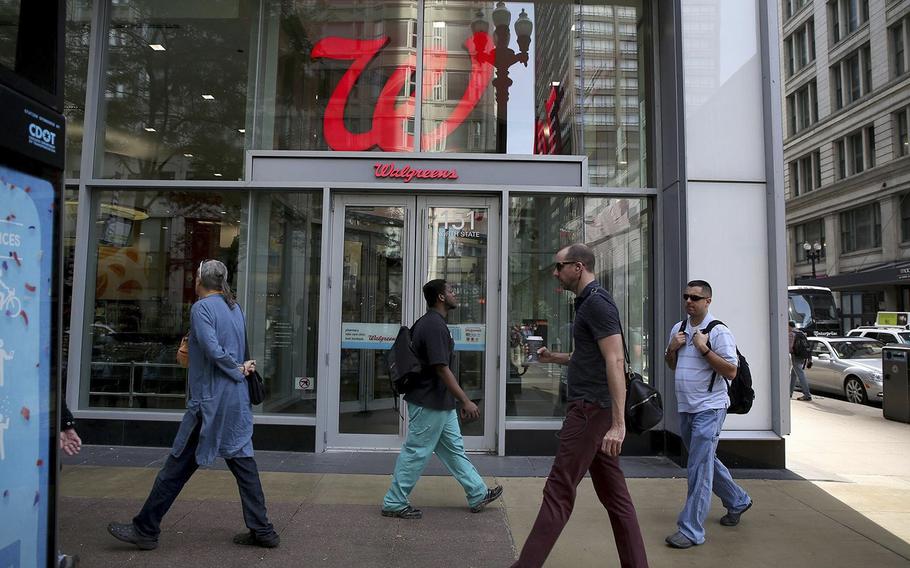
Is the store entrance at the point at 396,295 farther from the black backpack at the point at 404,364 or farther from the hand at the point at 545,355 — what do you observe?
the hand at the point at 545,355

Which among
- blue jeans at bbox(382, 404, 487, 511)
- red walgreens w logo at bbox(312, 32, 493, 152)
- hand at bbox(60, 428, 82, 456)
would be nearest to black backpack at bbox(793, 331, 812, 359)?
red walgreens w logo at bbox(312, 32, 493, 152)

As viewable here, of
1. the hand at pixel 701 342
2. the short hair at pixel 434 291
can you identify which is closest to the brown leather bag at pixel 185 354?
the short hair at pixel 434 291

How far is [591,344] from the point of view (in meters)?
3.57

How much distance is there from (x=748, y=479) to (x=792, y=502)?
0.71 m

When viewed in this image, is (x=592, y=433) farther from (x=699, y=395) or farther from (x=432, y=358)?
(x=432, y=358)

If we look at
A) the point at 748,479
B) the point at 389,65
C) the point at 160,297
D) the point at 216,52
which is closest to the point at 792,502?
the point at 748,479

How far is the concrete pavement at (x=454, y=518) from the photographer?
4070mm

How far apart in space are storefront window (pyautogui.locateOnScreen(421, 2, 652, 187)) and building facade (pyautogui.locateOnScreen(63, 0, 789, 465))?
0.09 ft

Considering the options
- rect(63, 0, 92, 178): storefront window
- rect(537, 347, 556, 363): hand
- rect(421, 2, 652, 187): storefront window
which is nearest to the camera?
rect(537, 347, 556, 363): hand

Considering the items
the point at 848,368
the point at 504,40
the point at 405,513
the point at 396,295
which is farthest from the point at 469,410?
the point at 848,368

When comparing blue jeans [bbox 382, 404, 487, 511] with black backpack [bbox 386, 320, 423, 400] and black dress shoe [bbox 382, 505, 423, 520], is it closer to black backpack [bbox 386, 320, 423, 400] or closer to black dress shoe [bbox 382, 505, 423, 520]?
black dress shoe [bbox 382, 505, 423, 520]

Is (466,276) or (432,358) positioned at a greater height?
(466,276)

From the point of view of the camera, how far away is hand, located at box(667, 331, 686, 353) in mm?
4520

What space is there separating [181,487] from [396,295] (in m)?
3.53
